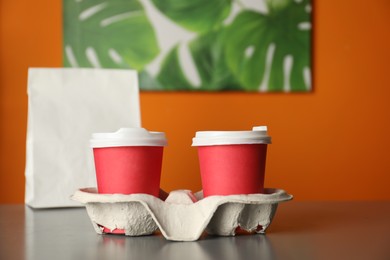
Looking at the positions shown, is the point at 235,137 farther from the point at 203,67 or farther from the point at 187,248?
the point at 203,67

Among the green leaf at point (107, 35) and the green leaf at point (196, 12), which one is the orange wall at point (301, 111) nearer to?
the green leaf at point (107, 35)

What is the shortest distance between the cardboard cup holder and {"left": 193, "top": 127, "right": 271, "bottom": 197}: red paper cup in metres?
0.03

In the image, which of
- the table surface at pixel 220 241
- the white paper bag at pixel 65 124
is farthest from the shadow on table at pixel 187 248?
the white paper bag at pixel 65 124

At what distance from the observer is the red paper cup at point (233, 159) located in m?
0.82

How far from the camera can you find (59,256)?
0.65 m

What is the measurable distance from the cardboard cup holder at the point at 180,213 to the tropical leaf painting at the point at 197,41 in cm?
144

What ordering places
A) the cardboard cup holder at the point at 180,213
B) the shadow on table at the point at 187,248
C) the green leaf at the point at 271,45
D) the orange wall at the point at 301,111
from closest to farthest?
the shadow on table at the point at 187,248
the cardboard cup holder at the point at 180,213
the orange wall at the point at 301,111
the green leaf at the point at 271,45

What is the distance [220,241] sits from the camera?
769 mm

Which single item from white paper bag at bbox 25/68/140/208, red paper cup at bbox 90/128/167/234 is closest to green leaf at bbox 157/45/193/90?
white paper bag at bbox 25/68/140/208

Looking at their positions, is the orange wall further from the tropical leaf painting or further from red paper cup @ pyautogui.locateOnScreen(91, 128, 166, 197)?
red paper cup @ pyautogui.locateOnScreen(91, 128, 166, 197)

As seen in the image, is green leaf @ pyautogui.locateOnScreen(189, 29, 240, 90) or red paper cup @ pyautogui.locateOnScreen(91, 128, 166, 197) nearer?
red paper cup @ pyautogui.locateOnScreen(91, 128, 166, 197)

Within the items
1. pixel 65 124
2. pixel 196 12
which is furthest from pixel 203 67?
pixel 65 124

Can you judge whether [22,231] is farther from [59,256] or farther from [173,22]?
[173,22]

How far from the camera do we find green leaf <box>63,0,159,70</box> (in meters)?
2.21
